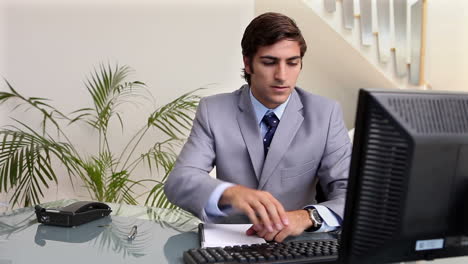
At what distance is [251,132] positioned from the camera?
1.91m

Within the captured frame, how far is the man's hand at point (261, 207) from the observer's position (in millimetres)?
1351

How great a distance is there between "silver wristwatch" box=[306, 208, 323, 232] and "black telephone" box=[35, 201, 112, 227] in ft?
2.18

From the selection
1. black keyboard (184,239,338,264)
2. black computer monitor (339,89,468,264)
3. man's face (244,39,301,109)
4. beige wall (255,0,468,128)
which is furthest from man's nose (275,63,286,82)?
beige wall (255,0,468,128)

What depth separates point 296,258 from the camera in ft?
4.05

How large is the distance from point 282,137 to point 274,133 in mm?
34

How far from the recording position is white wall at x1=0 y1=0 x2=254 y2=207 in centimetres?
381

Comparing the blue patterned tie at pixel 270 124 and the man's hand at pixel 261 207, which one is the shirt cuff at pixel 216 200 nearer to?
the man's hand at pixel 261 207

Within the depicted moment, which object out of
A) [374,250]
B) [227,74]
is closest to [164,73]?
[227,74]

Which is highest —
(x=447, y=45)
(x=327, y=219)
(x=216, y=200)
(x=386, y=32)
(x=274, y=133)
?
(x=386, y=32)

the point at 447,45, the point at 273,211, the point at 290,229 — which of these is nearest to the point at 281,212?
the point at 273,211

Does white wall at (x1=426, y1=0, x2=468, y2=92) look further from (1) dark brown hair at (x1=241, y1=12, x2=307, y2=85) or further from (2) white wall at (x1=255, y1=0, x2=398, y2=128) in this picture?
(1) dark brown hair at (x1=241, y1=12, x2=307, y2=85)

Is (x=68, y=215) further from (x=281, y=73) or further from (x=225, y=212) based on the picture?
(x=281, y=73)

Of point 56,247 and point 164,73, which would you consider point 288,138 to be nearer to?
point 56,247

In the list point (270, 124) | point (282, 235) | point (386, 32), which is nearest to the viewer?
point (282, 235)
